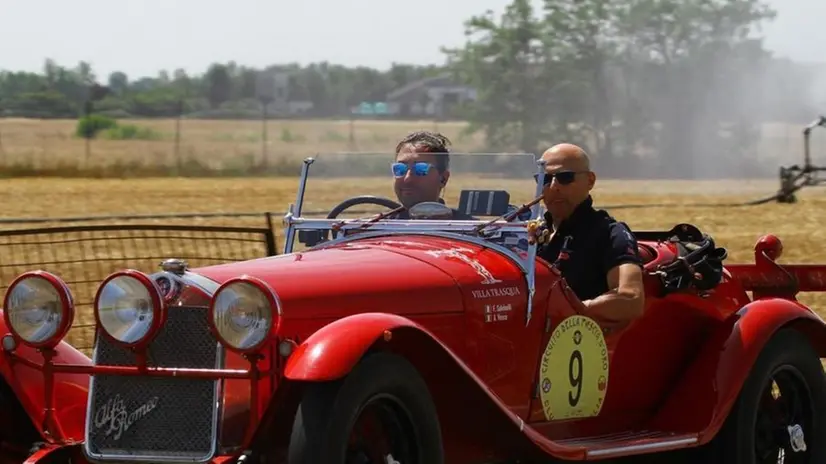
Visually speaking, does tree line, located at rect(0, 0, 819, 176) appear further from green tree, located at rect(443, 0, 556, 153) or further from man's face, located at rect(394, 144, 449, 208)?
man's face, located at rect(394, 144, 449, 208)

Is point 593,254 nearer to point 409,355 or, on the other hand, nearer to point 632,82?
point 409,355

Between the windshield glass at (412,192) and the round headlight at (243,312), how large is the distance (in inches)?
61.1

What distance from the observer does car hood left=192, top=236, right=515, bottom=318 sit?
18.6 feet

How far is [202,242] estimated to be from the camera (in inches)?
565

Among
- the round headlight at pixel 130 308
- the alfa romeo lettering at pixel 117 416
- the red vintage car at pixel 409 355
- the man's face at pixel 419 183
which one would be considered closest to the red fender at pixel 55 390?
the red vintage car at pixel 409 355

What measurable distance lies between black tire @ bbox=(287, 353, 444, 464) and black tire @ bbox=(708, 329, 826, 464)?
205 centimetres

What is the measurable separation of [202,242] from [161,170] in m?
27.5

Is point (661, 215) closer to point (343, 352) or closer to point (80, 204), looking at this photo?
point (80, 204)

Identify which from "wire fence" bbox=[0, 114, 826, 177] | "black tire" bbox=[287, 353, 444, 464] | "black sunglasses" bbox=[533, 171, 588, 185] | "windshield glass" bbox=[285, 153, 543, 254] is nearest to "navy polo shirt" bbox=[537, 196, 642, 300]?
→ "black sunglasses" bbox=[533, 171, 588, 185]

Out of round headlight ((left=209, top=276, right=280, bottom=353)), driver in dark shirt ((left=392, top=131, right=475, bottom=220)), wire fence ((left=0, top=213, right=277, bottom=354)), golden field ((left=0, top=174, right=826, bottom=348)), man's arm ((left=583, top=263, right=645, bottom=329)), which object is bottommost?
golden field ((left=0, top=174, right=826, bottom=348))

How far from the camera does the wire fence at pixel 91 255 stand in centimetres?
1037

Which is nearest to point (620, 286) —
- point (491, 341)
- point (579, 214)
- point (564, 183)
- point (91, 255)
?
point (579, 214)

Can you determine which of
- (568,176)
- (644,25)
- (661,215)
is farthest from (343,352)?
(644,25)

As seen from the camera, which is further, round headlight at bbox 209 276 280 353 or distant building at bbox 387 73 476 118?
distant building at bbox 387 73 476 118
